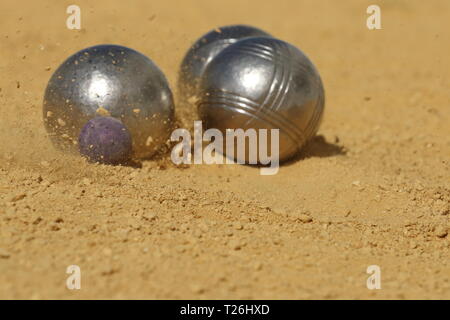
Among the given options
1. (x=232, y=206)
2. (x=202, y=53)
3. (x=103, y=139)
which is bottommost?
(x=232, y=206)

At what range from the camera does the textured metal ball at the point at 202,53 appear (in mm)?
8648

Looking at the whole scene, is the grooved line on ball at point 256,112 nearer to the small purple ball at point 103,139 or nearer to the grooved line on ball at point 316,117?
the grooved line on ball at point 316,117

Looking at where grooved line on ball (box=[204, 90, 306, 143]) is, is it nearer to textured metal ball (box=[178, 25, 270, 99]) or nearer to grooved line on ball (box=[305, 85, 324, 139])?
grooved line on ball (box=[305, 85, 324, 139])

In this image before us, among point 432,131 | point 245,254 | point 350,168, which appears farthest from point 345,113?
point 245,254

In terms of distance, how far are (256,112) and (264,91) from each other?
26 cm

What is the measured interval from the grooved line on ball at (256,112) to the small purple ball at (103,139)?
1.23 metres

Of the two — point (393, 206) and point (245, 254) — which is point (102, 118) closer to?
point (245, 254)

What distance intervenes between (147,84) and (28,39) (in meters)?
4.65

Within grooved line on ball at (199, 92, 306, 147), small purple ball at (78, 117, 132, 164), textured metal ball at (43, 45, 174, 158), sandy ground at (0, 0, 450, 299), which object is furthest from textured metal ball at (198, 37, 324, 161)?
small purple ball at (78, 117, 132, 164)

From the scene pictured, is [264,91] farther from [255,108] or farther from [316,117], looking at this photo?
[316,117]

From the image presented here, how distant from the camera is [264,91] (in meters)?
7.46

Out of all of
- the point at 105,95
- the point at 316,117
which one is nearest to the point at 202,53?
the point at 316,117

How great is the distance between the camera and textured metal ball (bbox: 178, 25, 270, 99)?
865 centimetres

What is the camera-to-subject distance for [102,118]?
7.12 m
